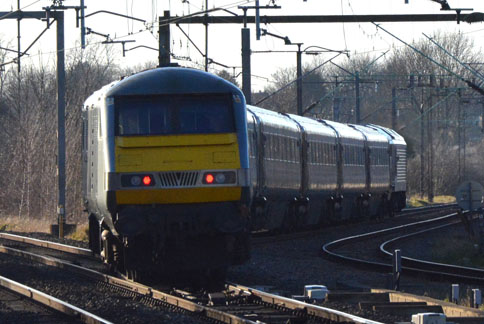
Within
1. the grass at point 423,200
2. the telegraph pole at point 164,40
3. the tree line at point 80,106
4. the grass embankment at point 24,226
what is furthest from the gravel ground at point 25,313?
the grass at point 423,200

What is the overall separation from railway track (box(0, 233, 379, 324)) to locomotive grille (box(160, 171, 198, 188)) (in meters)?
1.33

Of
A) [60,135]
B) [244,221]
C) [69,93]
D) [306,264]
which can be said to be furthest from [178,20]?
[69,93]

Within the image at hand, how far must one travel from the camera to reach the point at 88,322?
1055cm

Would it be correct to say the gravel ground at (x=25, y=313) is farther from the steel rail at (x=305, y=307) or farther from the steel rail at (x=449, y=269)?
the steel rail at (x=449, y=269)

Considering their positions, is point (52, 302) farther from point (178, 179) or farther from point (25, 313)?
point (178, 179)

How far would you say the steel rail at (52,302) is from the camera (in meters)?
10.5

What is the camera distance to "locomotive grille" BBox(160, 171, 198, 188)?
13.3m

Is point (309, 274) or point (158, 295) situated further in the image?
point (309, 274)

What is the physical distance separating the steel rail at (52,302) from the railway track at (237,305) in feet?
3.92

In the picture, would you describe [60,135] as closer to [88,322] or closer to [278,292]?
[278,292]

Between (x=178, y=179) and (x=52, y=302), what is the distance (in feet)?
7.80

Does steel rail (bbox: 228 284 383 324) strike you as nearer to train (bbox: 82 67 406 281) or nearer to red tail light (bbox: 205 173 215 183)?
train (bbox: 82 67 406 281)

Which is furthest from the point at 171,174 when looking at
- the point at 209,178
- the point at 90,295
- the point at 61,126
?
the point at 61,126

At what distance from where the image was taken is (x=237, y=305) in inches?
475
